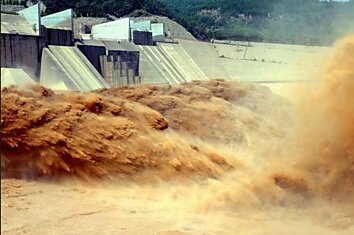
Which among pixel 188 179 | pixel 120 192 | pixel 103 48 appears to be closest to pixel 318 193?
pixel 188 179

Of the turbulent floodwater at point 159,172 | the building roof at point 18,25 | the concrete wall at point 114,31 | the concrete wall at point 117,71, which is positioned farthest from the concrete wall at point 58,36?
the turbulent floodwater at point 159,172

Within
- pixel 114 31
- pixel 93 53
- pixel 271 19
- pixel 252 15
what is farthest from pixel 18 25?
pixel 252 15

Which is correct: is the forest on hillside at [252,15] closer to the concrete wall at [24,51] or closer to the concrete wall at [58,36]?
the concrete wall at [58,36]

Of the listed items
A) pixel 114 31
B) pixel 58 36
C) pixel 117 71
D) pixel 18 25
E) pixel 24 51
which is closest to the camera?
pixel 24 51

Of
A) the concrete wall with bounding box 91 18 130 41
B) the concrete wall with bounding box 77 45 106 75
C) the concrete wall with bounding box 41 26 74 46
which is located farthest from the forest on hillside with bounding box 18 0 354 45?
the concrete wall with bounding box 41 26 74 46

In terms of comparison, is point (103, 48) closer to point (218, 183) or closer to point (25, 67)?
point (25, 67)

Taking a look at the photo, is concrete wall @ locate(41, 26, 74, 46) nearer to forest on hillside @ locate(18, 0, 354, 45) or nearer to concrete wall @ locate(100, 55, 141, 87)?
concrete wall @ locate(100, 55, 141, 87)

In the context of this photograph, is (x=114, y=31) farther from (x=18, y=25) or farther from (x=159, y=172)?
(x=159, y=172)
